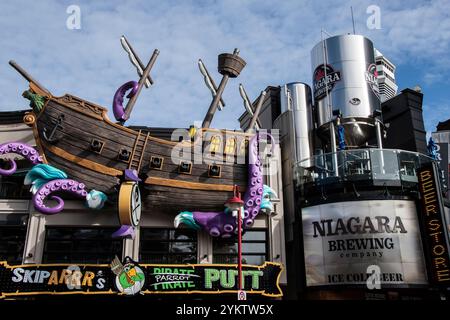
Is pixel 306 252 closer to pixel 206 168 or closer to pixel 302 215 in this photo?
pixel 302 215

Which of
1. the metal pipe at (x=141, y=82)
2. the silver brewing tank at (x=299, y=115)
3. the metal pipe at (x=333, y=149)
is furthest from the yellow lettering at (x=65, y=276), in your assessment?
the metal pipe at (x=333, y=149)

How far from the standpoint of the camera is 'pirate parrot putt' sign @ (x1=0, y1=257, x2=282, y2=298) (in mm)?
21922

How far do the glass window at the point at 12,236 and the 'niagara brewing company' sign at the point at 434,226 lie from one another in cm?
2051

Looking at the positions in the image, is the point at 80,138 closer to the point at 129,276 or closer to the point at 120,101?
the point at 120,101

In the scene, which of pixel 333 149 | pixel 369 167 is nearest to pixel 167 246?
pixel 333 149

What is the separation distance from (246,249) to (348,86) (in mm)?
12115

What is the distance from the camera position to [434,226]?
75.6 feet

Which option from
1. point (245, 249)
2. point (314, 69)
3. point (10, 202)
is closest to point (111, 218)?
point (10, 202)

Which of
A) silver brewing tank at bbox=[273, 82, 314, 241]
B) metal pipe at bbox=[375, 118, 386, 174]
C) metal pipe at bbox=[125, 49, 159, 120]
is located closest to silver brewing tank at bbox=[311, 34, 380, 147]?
metal pipe at bbox=[375, 118, 386, 174]

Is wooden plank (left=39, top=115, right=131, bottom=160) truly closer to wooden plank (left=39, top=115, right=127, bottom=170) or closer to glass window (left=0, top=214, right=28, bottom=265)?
wooden plank (left=39, top=115, right=127, bottom=170)

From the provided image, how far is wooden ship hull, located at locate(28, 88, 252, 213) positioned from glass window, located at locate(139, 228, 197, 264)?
1528mm

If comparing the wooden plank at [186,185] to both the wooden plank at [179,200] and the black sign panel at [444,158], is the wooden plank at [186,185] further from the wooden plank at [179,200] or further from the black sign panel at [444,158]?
the black sign panel at [444,158]

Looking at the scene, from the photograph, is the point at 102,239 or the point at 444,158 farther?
the point at 444,158

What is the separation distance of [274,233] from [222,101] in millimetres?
9289
